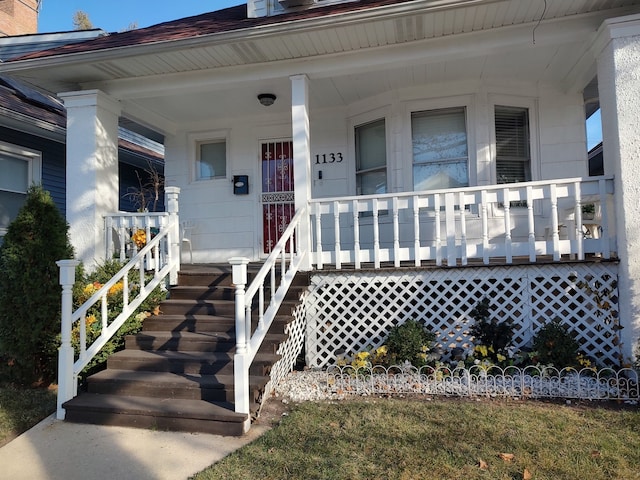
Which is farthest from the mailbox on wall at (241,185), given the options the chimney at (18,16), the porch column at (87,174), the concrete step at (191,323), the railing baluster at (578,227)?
the chimney at (18,16)

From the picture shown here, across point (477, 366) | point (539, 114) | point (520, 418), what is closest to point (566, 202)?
point (539, 114)

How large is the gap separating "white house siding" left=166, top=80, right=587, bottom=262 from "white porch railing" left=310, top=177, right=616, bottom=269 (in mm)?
115

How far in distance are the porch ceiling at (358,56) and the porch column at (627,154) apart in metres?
0.37

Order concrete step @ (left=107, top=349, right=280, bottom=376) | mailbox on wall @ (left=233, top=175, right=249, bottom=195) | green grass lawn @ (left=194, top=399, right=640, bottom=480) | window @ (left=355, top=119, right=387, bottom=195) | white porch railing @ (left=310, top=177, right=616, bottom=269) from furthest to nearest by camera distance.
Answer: mailbox on wall @ (left=233, top=175, right=249, bottom=195) → window @ (left=355, top=119, right=387, bottom=195) → white porch railing @ (left=310, top=177, right=616, bottom=269) → concrete step @ (left=107, top=349, right=280, bottom=376) → green grass lawn @ (left=194, top=399, right=640, bottom=480)

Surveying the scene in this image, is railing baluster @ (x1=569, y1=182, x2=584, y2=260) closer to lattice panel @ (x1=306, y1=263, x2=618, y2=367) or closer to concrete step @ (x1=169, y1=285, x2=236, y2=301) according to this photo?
lattice panel @ (x1=306, y1=263, x2=618, y2=367)

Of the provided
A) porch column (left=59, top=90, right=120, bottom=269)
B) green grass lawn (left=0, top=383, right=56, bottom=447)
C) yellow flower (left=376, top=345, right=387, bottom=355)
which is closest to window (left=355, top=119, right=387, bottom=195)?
yellow flower (left=376, top=345, right=387, bottom=355)

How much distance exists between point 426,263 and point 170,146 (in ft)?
16.3

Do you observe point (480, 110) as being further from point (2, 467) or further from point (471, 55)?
point (2, 467)

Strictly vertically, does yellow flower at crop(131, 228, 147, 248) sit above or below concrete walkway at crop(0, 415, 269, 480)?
above

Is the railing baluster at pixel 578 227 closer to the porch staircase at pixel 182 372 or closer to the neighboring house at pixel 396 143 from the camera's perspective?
the neighboring house at pixel 396 143

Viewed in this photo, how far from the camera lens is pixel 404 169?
245 inches

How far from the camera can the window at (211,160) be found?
7.59 metres

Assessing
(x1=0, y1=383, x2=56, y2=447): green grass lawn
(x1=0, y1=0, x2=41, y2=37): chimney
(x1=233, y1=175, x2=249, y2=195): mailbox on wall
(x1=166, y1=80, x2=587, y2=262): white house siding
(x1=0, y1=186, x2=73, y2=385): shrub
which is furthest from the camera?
(x1=0, y1=0, x2=41, y2=37): chimney

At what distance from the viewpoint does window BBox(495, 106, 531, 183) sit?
6.18 meters
